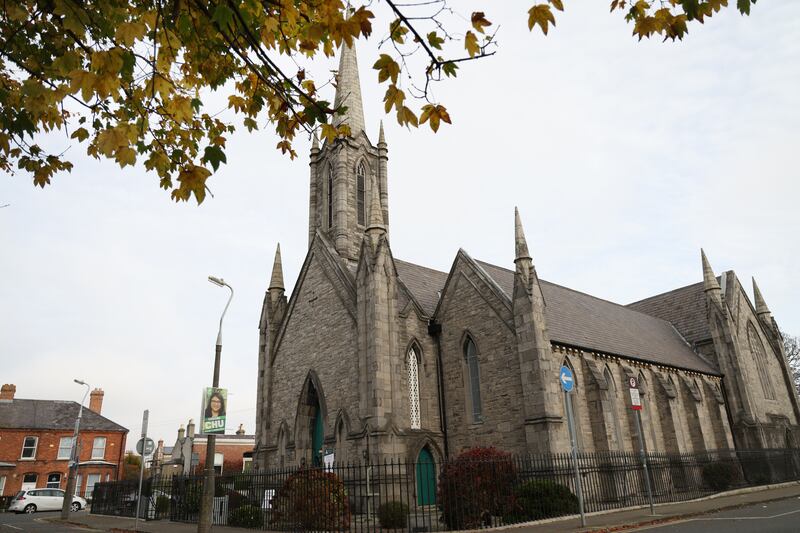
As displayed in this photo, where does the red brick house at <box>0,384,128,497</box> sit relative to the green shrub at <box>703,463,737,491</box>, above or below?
above

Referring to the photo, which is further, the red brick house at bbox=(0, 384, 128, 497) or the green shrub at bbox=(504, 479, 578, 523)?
the red brick house at bbox=(0, 384, 128, 497)

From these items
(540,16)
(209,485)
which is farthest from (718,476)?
(540,16)

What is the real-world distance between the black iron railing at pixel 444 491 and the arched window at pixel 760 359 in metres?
10.1

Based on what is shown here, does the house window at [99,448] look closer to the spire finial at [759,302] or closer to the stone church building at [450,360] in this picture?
the stone church building at [450,360]

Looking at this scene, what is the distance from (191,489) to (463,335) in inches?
468

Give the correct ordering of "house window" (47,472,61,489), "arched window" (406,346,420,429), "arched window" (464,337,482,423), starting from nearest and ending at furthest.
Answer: "arched window" (464,337,482,423), "arched window" (406,346,420,429), "house window" (47,472,61,489)

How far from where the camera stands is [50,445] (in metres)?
41.7

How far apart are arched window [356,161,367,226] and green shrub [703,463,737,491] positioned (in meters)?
19.1

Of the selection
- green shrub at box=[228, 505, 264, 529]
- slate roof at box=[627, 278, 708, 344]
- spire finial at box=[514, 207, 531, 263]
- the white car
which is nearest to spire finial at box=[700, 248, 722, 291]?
slate roof at box=[627, 278, 708, 344]

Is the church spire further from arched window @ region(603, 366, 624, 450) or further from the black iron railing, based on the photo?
arched window @ region(603, 366, 624, 450)

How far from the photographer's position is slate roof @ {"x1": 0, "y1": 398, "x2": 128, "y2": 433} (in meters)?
41.6

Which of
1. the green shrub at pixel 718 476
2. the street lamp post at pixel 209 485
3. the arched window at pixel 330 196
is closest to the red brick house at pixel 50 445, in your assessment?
the arched window at pixel 330 196

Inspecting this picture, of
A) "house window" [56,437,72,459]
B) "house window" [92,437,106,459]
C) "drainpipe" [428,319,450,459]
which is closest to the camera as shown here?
"drainpipe" [428,319,450,459]

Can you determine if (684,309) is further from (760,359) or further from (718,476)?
(718,476)
